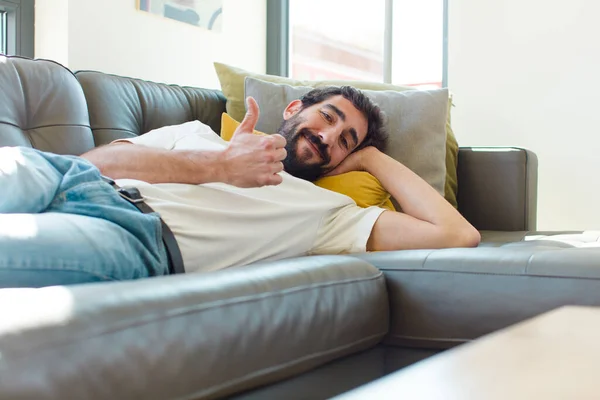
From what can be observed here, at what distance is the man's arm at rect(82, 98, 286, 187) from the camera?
1554 millimetres

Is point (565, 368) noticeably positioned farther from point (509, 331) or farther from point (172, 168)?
point (172, 168)

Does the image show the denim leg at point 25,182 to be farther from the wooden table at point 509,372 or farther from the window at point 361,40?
the window at point 361,40

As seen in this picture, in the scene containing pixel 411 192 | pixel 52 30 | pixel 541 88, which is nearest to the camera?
pixel 411 192

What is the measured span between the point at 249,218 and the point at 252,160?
0.15m

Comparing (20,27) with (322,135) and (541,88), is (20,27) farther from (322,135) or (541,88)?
(541,88)

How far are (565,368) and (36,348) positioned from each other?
1.72 feet

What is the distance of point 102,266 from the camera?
1087mm

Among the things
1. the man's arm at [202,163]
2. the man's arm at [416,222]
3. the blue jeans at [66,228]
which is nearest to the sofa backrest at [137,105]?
the man's arm at [202,163]

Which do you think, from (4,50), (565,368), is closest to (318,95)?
(565,368)

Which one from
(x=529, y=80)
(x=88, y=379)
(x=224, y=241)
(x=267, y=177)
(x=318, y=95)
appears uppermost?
(x=529, y=80)

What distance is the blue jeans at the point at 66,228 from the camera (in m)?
0.99

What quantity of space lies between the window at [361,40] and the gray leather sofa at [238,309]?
168cm

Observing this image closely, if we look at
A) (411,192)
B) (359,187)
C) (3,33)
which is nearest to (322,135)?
(359,187)

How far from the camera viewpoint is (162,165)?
5.12 feet
